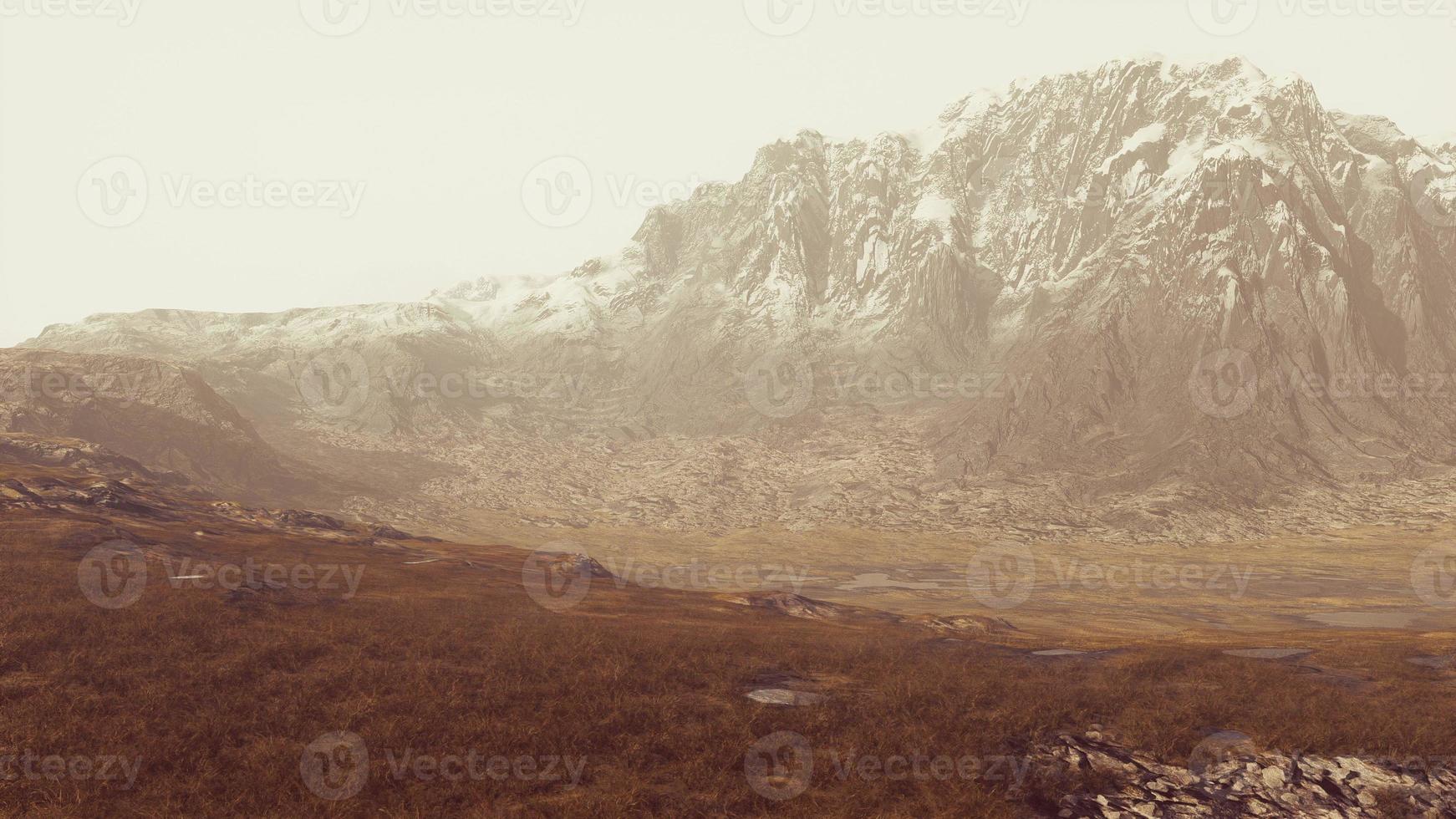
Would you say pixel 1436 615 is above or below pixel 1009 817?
below

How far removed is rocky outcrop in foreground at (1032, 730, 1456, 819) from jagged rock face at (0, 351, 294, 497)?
481ft

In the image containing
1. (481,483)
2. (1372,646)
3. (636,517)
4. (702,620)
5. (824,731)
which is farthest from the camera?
(481,483)

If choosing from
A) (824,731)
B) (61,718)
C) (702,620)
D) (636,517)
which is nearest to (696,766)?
(824,731)

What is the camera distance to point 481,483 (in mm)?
189875

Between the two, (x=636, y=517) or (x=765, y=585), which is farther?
(x=636, y=517)

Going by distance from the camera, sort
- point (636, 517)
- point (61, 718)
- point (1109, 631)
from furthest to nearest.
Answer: point (636, 517) → point (1109, 631) → point (61, 718)

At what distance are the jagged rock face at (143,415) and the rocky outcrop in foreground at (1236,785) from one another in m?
146

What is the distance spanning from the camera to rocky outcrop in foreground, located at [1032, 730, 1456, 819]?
18328 millimetres

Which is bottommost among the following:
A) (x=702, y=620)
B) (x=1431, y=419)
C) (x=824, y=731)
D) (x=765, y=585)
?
(x=765, y=585)

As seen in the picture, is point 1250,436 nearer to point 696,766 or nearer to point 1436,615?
point 1436,615

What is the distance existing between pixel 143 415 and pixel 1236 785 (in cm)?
18313

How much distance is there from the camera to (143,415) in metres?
151

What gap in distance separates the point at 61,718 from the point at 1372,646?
55.4 metres

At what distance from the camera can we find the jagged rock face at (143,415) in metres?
134
